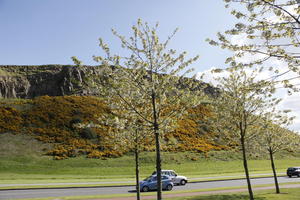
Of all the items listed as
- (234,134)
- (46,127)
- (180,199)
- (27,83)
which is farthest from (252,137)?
(27,83)

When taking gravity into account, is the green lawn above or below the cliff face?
below

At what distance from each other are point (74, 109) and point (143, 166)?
28744mm

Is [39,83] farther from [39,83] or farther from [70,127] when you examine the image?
[70,127]

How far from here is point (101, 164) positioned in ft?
138

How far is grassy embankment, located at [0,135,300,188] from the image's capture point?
36.8 m

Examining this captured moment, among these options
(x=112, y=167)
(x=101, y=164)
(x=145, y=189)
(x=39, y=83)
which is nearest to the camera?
(x=145, y=189)

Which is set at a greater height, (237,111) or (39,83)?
(39,83)

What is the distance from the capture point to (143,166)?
42.5 meters

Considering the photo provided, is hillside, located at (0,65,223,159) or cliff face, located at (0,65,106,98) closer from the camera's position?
hillside, located at (0,65,223,159)

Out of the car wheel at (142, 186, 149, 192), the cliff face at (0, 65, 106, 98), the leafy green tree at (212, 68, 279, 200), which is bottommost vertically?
the car wheel at (142, 186, 149, 192)

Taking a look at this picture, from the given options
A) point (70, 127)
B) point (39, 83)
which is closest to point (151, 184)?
point (70, 127)

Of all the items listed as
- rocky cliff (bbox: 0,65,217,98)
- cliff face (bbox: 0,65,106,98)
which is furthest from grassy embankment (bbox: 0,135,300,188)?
cliff face (bbox: 0,65,106,98)

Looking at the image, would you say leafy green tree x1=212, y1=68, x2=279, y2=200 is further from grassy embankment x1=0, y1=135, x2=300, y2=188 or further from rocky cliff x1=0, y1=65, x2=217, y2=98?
rocky cliff x1=0, y1=65, x2=217, y2=98

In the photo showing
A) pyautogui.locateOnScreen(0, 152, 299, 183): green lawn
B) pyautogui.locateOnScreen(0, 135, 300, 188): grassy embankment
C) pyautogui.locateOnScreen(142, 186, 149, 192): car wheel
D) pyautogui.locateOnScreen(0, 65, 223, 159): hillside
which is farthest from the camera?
pyautogui.locateOnScreen(0, 65, 223, 159): hillside
